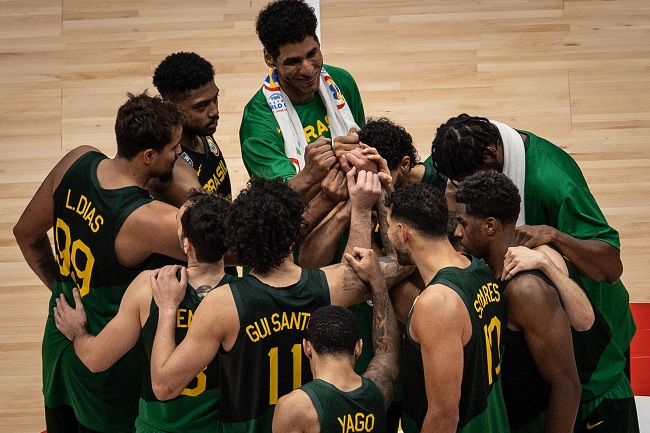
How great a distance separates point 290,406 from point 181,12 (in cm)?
488

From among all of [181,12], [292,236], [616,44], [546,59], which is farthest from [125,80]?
[292,236]

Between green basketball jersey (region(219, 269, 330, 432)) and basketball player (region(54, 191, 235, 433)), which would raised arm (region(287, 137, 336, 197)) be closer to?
basketball player (region(54, 191, 235, 433))

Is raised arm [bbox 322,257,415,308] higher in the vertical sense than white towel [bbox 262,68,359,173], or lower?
lower

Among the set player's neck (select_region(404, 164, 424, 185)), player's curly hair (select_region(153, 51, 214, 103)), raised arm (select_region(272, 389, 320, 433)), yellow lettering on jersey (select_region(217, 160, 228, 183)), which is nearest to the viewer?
raised arm (select_region(272, 389, 320, 433))

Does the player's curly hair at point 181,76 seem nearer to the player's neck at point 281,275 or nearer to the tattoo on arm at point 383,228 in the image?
the tattoo on arm at point 383,228

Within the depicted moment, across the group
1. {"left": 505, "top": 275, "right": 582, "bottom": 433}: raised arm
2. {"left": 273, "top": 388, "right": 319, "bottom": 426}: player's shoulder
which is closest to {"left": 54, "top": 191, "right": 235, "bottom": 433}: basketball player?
{"left": 273, "top": 388, "right": 319, "bottom": 426}: player's shoulder

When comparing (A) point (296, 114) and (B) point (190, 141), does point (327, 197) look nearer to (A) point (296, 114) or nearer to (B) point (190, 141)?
(A) point (296, 114)

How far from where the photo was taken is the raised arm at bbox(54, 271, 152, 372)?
363 cm

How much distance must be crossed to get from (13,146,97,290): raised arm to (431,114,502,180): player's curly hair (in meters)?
1.41

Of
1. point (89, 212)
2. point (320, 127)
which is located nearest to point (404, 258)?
point (320, 127)

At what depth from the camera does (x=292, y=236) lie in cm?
345

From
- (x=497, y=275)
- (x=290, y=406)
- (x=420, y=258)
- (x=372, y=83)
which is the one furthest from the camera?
(x=372, y=83)

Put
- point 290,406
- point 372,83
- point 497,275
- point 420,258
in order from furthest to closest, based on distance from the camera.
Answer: point 372,83 < point 497,275 < point 420,258 < point 290,406

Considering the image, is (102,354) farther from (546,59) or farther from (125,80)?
(546,59)
